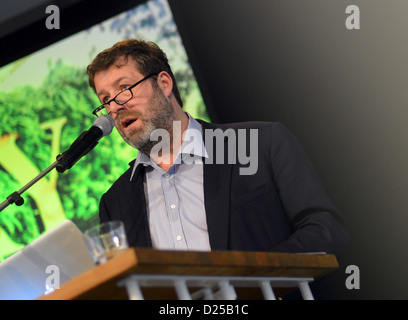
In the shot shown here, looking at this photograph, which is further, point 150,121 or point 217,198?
point 150,121

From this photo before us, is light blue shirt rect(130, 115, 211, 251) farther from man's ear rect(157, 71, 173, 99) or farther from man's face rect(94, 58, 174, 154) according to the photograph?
man's ear rect(157, 71, 173, 99)

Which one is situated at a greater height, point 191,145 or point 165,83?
point 165,83

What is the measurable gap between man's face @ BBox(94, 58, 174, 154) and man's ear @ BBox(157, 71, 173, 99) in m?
0.06

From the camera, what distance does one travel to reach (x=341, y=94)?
2600 millimetres

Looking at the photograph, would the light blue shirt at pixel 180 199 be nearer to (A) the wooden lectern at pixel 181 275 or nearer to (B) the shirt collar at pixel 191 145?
(B) the shirt collar at pixel 191 145

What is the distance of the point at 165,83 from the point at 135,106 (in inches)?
10.3

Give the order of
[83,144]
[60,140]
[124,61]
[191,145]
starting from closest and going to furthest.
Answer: [83,144] < [191,145] < [124,61] < [60,140]

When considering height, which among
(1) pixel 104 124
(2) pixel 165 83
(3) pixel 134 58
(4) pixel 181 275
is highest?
(3) pixel 134 58

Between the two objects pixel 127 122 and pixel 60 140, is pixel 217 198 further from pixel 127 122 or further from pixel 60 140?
pixel 60 140

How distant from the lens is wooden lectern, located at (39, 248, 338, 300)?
1104 mm

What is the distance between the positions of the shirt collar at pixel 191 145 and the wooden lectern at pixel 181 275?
3.20 feet

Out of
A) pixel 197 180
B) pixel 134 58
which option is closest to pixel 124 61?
pixel 134 58

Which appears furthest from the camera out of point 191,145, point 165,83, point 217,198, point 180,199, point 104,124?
point 165,83

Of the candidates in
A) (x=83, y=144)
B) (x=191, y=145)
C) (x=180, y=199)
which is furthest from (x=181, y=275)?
(x=191, y=145)
